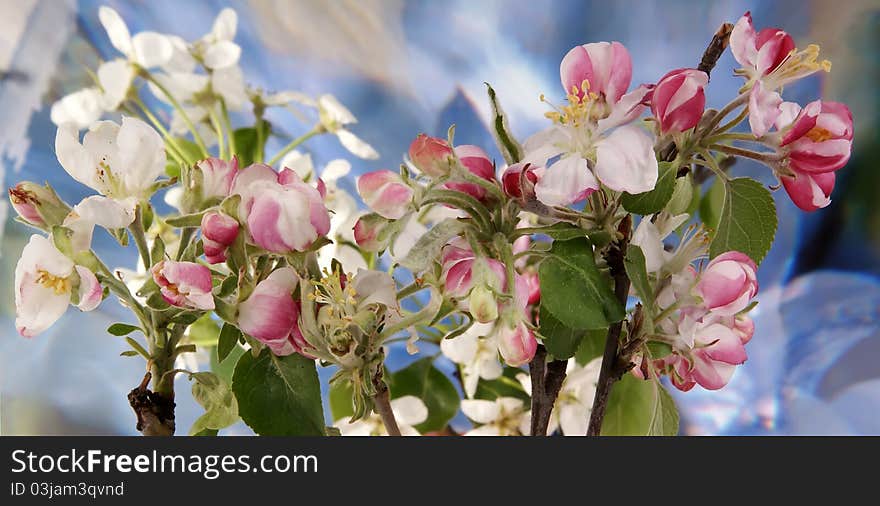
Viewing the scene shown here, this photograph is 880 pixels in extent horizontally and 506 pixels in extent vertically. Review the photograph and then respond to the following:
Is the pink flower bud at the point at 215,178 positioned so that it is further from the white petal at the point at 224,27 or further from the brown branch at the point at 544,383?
the white petal at the point at 224,27

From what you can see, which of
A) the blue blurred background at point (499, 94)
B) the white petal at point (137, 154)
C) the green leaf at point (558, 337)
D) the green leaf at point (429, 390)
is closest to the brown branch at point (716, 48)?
the green leaf at point (558, 337)

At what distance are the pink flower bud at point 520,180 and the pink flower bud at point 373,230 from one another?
0.05m

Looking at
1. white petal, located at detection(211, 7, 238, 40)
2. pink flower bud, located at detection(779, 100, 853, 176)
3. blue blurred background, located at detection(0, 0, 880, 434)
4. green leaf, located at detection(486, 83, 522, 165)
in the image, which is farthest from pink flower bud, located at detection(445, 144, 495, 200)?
blue blurred background, located at detection(0, 0, 880, 434)

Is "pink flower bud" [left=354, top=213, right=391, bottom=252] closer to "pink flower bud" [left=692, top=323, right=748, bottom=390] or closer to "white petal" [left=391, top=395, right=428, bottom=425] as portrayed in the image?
"pink flower bud" [left=692, top=323, right=748, bottom=390]

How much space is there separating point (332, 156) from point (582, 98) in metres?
0.80

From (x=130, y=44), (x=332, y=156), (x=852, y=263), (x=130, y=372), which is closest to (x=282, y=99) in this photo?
(x=130, y=44)

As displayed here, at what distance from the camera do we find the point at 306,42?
105 cm

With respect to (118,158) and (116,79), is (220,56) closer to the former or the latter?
(116,79)

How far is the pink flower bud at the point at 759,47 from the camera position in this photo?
12.2 inches

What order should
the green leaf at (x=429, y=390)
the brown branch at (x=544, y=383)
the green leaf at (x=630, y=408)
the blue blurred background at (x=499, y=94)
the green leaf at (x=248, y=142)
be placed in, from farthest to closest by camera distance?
1. the blue blurred background at (x=499, y=94)
2. the green leaf at (x=248, y=142)
3. the green leaf at (x=429, y=390)
4. the green leaf at (x=630, y=408)
5. the brown branch at (x=544, y=383)

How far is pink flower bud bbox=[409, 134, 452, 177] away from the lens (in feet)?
0.98

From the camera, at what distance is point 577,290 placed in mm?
306

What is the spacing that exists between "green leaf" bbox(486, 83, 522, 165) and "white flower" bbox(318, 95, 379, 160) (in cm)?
38

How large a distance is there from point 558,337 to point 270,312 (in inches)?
5.0
